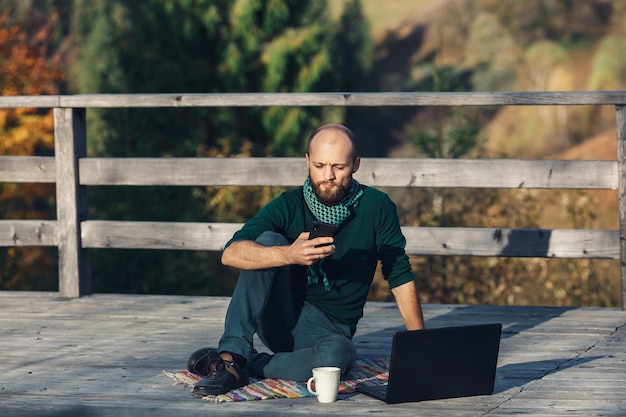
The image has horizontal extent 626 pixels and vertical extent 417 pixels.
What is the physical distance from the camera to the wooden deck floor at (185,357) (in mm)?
4242

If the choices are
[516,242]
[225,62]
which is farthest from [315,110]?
[516,242]

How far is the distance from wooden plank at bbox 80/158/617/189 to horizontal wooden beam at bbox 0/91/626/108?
13.5 inches

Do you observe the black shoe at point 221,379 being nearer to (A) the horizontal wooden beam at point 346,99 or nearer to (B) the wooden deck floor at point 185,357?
(B) the wooden deck floor at point 185,357

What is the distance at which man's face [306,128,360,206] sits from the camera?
4.45 meters

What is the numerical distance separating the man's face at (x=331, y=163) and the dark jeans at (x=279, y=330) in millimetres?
252

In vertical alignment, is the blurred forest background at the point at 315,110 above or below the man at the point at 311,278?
above

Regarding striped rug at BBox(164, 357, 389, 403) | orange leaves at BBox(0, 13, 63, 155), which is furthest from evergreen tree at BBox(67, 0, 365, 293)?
striped rug at BBox(164, 357, 389, 403)

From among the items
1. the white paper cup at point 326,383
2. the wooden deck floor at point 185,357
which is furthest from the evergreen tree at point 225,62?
the white paper cup at point 326,383

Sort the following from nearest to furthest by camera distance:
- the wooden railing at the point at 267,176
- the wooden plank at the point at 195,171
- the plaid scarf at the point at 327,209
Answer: the plaid scarf at the point at 327,209 < the wooden railing at the point at 267,176 < the wooden plank at the point at 195,171

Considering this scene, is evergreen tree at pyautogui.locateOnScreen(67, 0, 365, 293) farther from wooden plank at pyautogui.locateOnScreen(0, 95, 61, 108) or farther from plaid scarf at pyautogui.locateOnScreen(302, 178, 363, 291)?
plaid scarf at pyautogui.locateOnScreen(302, 178, 363, 291)

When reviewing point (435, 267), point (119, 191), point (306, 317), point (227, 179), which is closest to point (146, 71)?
point (119, 191)

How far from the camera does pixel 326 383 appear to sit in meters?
4.25

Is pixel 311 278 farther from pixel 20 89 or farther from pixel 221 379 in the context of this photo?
pixel 20 89

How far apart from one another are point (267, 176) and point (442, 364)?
258 cm
